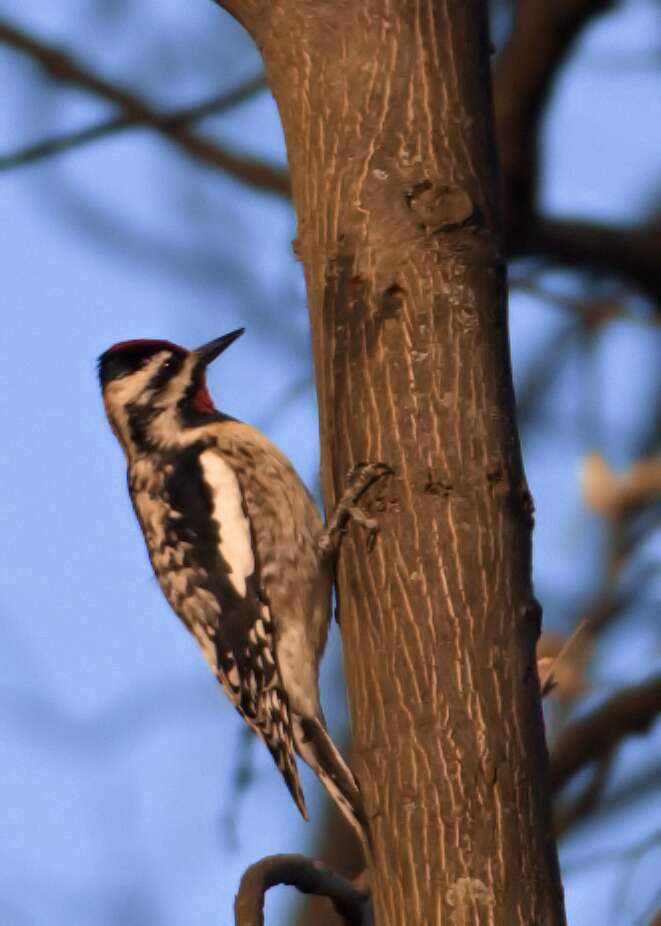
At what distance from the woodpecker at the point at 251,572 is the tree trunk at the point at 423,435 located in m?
0.94

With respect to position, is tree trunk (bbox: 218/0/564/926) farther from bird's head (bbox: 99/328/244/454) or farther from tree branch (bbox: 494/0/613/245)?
bird's head (bbox: 99/328/244/454)

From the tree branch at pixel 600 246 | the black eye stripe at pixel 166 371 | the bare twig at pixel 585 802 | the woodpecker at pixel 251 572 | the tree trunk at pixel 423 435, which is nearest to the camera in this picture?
the tree trunk at pixel 423 435

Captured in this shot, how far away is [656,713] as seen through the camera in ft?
14.7

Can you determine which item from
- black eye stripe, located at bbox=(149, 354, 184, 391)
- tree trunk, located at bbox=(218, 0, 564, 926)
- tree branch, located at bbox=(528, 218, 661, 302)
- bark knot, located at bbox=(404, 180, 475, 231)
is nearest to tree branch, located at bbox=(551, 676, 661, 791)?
tree branch, located at bbox=(528, 218, 661, 302)

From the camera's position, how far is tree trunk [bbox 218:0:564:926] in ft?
7.51

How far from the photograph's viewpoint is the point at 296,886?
227cm

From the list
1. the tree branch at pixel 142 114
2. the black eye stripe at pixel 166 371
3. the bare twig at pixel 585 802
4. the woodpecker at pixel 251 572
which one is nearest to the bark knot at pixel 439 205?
the woodpecker at pixel 251 572

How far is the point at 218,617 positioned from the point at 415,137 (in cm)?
169

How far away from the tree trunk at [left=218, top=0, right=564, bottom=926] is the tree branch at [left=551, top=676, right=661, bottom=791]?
2.04 metres

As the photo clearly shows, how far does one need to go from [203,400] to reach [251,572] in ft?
2.77

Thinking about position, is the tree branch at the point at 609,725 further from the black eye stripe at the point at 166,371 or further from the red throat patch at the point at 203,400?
the black eye stripe at the point at 166,371

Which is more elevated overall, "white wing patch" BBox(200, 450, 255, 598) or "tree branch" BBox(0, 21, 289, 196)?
A: "tree branch" BBox(0, 21, 289, 196)

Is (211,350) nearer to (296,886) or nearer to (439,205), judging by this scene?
(439,205)

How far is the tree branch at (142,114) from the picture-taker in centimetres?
500
